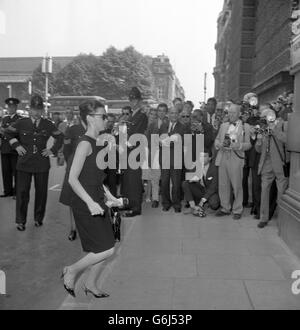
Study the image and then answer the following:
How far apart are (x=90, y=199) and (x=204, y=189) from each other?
194 inches

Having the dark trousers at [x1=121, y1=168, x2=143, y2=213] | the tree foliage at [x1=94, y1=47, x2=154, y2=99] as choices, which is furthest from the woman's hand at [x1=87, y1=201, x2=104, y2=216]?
the tree foliage at [x1=94, y1=47, x2=154, y2=99]

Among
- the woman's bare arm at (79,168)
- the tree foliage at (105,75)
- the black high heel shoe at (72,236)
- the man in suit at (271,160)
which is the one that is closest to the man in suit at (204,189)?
the man in suit at (271,160)

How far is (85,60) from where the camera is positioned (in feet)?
253

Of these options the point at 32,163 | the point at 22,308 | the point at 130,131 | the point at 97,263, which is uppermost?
the point at 130,131

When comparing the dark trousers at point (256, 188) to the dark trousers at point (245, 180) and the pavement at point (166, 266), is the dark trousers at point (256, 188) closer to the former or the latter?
the pavement at point (166, 266)

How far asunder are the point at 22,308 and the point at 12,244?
227cm

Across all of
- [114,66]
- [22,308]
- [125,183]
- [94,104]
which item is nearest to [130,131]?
[125,183]

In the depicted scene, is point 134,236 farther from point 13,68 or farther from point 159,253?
point 13,68

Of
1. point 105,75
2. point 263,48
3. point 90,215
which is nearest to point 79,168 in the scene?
point 90,215

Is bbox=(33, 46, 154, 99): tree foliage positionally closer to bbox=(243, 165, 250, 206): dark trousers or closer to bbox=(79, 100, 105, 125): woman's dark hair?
bbox=(243, 165, 250, 206): dark trousers

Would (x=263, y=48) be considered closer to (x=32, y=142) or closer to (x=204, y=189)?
(x=204, y=189)

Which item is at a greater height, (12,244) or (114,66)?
(114,66)

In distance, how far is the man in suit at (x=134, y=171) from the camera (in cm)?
811

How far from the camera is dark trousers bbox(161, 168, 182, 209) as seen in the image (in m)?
8.55
